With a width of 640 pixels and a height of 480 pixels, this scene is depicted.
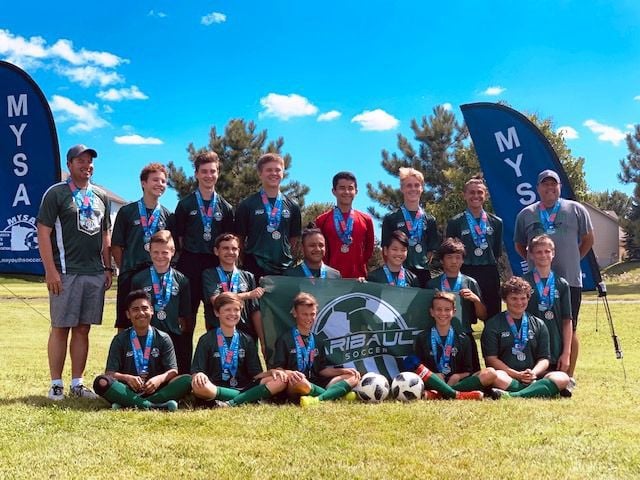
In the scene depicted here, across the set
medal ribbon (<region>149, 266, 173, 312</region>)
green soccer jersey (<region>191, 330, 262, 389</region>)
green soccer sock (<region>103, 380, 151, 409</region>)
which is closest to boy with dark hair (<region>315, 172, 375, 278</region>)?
green soccer jersey (<region>191, 330, 262, 389</region>)

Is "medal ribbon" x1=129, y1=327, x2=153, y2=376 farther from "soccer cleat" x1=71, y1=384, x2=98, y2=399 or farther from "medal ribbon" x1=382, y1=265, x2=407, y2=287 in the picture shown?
"medal ribbon" x1=382, y1=265, x2=407, y2=287

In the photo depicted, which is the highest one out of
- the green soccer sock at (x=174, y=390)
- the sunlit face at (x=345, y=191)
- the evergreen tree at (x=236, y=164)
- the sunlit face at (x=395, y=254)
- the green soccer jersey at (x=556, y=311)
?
the evergreen tree at (x=236, y=164)

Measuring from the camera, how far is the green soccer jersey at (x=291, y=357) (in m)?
6.16

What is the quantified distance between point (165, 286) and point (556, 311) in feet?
13.3

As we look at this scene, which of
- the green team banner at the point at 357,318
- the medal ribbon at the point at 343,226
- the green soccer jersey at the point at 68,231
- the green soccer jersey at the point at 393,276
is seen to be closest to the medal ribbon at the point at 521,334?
the green team banner at the point at 357,318

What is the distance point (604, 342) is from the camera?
42.9 ft

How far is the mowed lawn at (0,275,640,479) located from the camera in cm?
394

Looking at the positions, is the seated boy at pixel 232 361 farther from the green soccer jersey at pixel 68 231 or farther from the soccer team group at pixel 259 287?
the green soccer jersey at pixel 68 231

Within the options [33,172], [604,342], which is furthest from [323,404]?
[604,342]

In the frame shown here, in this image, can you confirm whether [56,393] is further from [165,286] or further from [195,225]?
[195,225]

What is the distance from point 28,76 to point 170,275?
17.3 ft

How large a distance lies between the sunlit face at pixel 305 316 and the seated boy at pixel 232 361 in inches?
20.1

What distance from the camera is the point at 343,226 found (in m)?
7.09

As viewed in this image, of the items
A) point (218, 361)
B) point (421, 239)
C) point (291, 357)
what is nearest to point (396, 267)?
point (421, 239)
